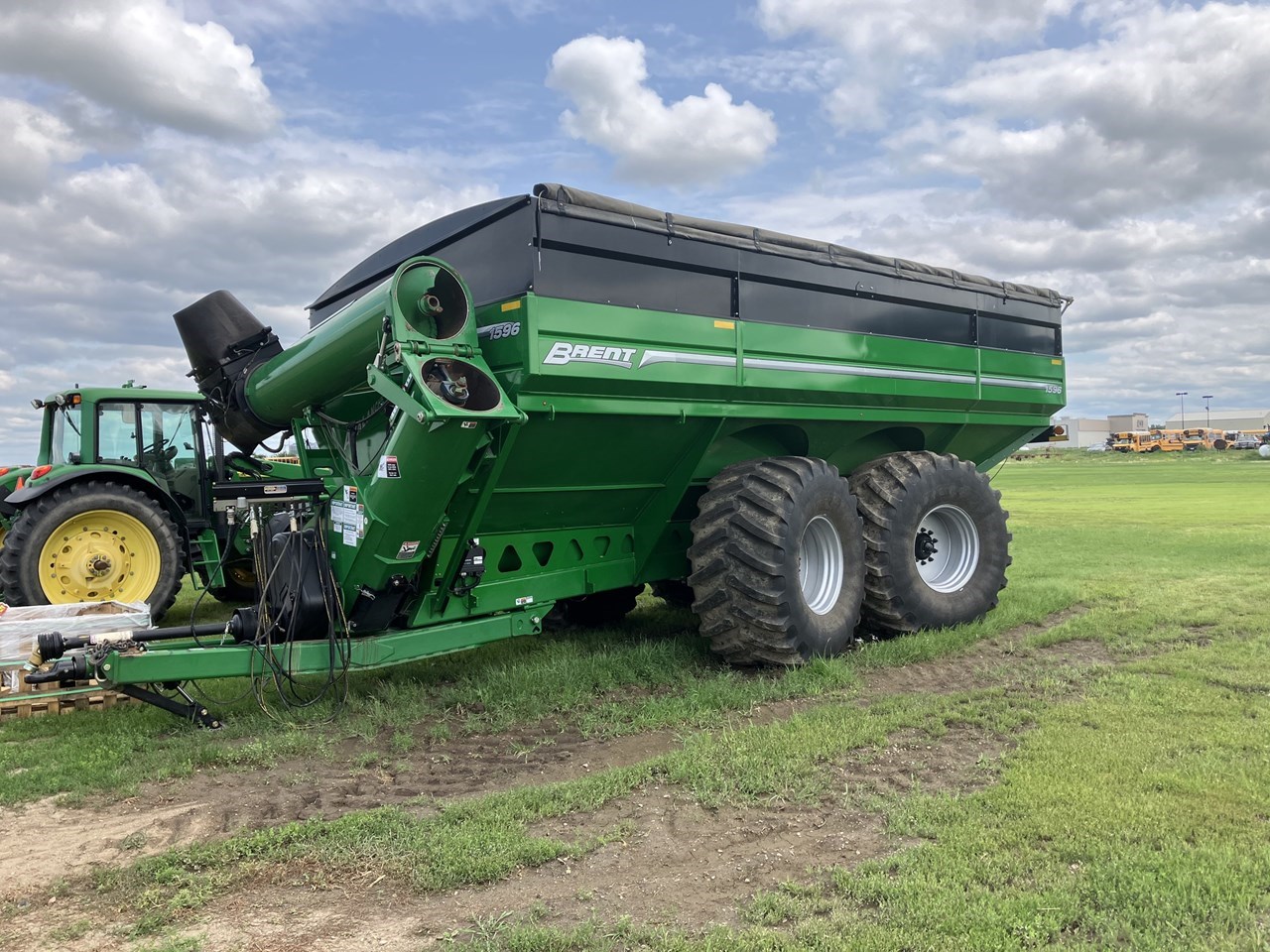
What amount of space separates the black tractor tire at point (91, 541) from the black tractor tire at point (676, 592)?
4608 mm

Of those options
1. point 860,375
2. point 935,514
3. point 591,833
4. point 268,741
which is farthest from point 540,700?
point 935,514

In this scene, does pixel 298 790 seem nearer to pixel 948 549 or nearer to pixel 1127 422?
pixel 948 549

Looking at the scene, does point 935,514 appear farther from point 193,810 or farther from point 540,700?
point 193,810

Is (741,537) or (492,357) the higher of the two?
(492,357)

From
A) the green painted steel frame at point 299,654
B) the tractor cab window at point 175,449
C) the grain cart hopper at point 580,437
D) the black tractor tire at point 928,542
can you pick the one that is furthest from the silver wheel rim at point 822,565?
the tractor cab window at point 175,449

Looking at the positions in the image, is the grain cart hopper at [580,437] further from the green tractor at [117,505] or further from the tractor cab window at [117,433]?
the tractor cab window at [117,433]

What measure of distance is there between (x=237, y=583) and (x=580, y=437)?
638cm

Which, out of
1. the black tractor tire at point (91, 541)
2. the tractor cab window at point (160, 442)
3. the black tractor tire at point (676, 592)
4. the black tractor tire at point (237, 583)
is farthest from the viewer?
the black tractor tire at point (237, 583)

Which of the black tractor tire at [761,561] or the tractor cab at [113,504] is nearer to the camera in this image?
the black tractor tire at [761,561]

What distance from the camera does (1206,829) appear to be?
3.51 metres

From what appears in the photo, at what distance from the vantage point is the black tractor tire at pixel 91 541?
25.7ft

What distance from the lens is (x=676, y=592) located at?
8.72 metres

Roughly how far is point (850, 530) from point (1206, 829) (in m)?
3.56

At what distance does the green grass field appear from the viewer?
3.00 m
